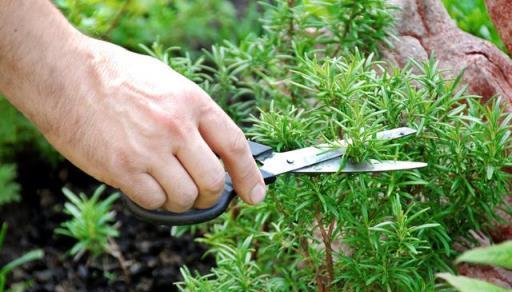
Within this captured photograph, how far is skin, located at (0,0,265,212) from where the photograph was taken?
1.86 metres

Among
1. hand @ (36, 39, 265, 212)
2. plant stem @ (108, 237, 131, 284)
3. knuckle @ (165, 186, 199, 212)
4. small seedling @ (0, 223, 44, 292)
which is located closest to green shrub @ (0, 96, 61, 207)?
small seedling @ (0, 223, 44, 292)

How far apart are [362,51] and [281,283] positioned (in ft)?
2.38

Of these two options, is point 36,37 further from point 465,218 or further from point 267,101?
point 465,218

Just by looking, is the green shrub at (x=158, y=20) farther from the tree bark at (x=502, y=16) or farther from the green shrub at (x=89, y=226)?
the tree bark at (x=502, y=16)

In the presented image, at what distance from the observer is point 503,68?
97.8 inches

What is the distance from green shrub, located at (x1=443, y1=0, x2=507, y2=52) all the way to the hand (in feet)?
4.26

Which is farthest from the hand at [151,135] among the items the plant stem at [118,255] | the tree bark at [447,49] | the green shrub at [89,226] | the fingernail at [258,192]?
the plant stem at [118,255]

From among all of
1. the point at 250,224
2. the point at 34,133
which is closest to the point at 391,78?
the point at 250,224

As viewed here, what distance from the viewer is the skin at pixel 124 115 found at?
6.09ft

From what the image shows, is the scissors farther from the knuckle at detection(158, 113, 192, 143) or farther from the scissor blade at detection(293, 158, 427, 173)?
the knuckle at detection(158, 113, 192, 143)

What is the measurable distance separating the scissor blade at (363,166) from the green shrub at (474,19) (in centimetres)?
107

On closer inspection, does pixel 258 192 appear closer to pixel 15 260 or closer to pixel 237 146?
pixel 237 146

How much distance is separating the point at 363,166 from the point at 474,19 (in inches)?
50.8

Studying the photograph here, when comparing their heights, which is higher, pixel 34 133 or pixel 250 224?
pixel 250 224
